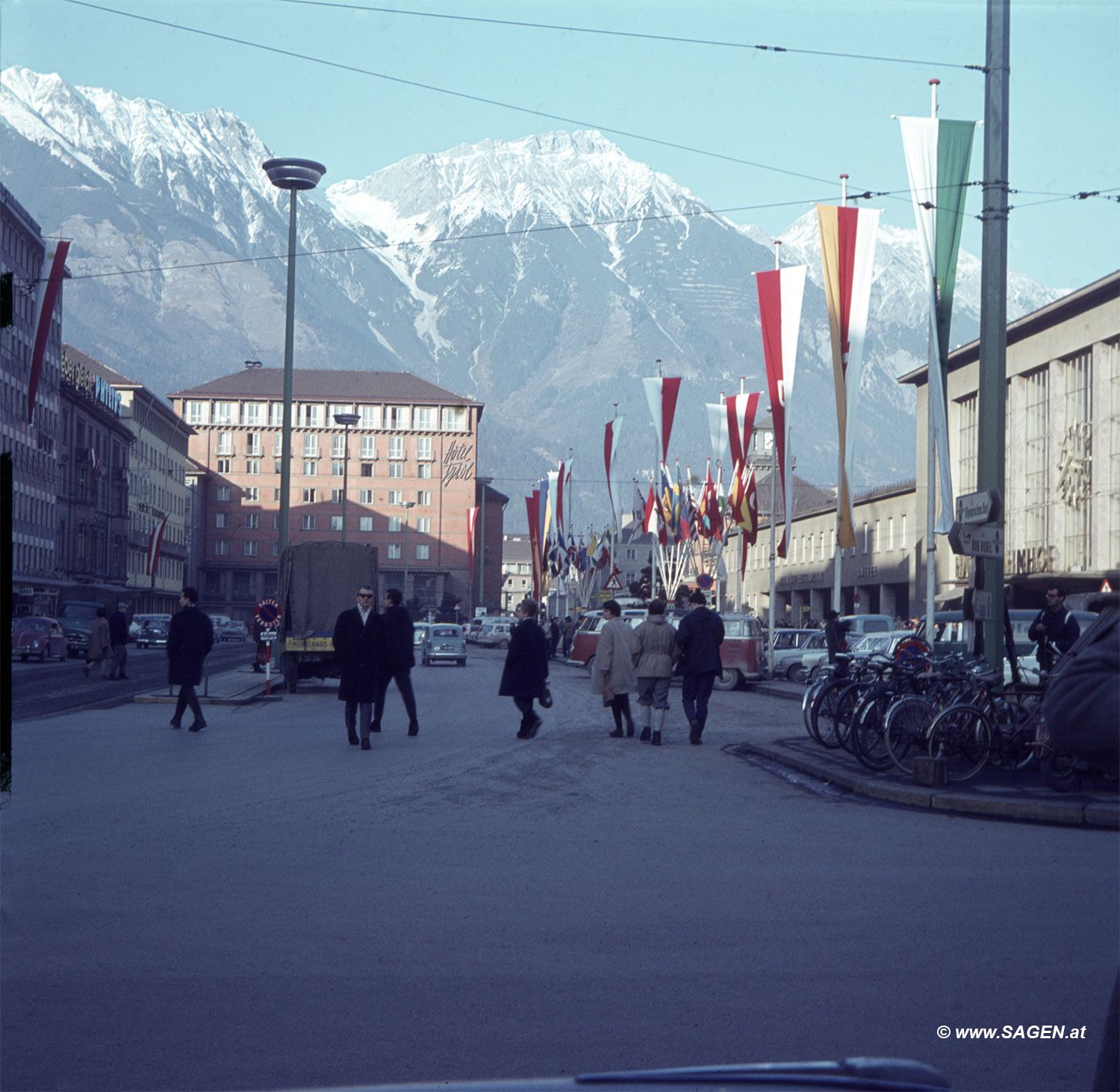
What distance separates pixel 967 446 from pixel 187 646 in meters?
49.7

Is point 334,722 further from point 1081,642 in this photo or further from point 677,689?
point 1081,642

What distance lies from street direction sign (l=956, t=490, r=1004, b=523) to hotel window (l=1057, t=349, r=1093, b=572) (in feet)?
128

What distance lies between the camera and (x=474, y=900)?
7.50m

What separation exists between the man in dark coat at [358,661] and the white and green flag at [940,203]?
6841 millimetres

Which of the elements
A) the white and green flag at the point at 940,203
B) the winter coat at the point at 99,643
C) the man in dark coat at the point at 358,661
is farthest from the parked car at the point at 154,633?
the white and green flag at the point at 940,203

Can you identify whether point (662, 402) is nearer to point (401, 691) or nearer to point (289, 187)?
point (289, 187)

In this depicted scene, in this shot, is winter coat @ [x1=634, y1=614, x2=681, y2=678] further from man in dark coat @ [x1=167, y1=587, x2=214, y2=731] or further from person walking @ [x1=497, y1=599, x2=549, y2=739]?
man in dark coat @ [x1=167, y1=587, x2=214, y2=731]

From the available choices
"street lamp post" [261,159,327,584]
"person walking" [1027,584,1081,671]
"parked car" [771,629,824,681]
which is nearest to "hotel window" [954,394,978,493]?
"parked car" [771,629,824,681]

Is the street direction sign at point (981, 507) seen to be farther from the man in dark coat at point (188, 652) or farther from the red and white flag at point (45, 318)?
the man in dark coat at point (188, 652)

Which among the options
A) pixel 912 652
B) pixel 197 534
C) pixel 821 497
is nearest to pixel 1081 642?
pixel 912 652

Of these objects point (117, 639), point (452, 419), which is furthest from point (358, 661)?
point (452, 419)

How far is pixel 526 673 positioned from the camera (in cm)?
1886

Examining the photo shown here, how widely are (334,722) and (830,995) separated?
667 inches

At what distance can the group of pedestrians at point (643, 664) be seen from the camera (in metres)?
18.9
